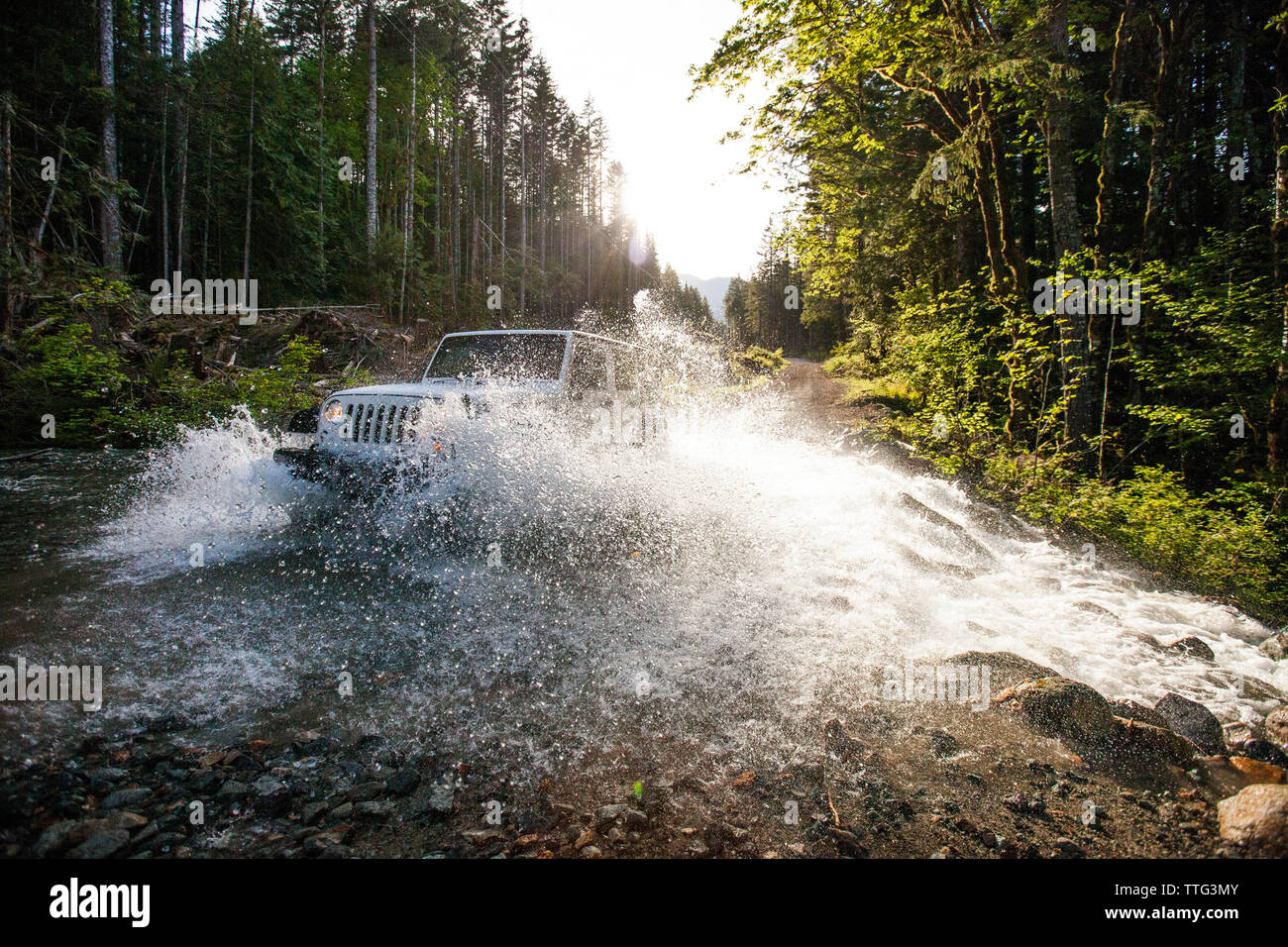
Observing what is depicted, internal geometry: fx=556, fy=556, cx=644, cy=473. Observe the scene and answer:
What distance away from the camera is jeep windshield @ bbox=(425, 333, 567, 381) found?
21.7ft

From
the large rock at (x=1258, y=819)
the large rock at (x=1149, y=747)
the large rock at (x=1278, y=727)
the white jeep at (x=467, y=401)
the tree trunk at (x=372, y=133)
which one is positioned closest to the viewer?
the large rock at (x=1258, y=819)

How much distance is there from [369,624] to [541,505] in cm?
239

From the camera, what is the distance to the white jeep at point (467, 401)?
5.37 m

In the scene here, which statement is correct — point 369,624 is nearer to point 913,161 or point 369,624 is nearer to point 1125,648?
point 1125,648

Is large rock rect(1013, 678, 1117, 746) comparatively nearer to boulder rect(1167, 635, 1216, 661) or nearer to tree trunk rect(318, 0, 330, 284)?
boulder rect(1167, 635, 1216, 661)

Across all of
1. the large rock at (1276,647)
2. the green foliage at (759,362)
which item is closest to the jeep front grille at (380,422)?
the large rock at (1276,647)

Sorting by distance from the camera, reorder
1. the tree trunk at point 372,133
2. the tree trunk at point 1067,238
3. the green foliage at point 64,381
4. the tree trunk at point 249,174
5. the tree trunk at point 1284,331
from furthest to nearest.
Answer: the tree trunk at point 372,133
the tree trunk at point 249,174
the green foliage at point 64,381
the tree trunk at point 1067,238
the tree trunk at point 1284,331

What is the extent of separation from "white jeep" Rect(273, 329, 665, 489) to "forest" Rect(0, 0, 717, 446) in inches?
264

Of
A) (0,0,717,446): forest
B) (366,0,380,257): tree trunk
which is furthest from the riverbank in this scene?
(366,0,380,257): tree trunk

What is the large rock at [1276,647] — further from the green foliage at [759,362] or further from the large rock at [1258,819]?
the green foliage at [759,362]

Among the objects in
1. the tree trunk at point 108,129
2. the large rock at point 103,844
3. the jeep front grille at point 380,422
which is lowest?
the large rock at point 103,844

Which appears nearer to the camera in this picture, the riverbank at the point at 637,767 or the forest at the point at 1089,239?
the riverbank at the point at 637,767

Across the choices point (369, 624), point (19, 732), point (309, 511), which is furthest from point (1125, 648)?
point (309, 511)

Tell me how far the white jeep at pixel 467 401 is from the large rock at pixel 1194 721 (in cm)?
556
